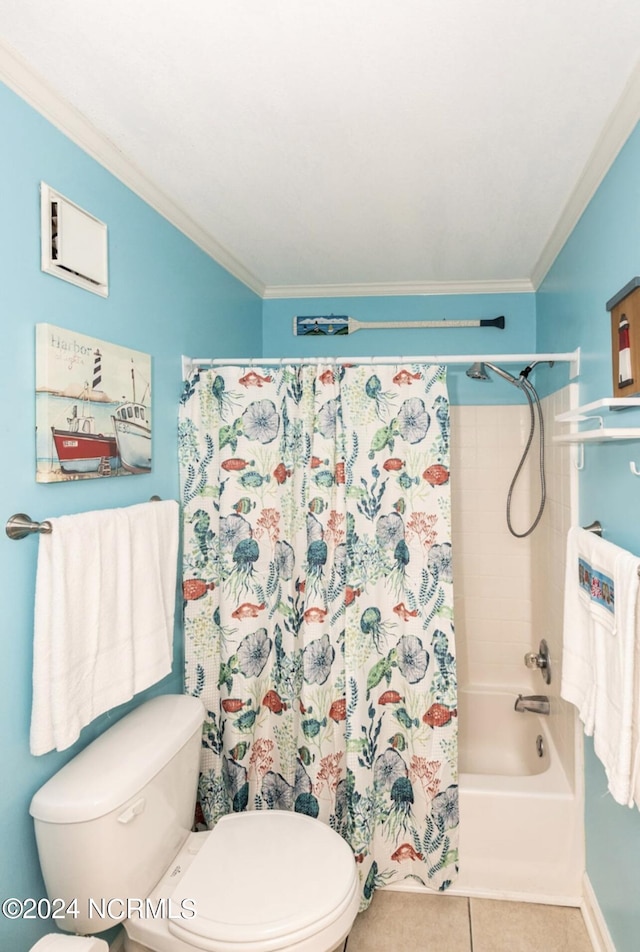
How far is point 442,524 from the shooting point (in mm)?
1987

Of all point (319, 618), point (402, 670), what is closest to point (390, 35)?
point (319, 618)

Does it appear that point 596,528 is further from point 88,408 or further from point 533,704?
point 88,408

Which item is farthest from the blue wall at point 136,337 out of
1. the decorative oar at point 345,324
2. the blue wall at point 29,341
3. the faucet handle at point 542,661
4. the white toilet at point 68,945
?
the faucet handle at point 542,661

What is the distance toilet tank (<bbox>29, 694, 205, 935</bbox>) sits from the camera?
1.31 metres

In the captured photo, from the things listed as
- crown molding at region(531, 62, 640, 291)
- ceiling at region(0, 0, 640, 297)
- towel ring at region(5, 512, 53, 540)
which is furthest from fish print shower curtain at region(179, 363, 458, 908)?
towel ring at region(5, 512, 53, 540)

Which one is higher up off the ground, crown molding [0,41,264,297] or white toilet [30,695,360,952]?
crown molding [0,41,264,297]

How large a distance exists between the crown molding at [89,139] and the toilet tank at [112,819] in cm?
156

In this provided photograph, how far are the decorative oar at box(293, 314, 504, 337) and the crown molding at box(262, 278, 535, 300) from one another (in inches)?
4.8

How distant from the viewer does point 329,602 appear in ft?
6.73

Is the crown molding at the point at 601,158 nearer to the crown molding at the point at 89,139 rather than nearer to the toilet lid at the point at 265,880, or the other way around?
the crown molding at the point at 89,139

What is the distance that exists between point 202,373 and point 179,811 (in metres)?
1.41

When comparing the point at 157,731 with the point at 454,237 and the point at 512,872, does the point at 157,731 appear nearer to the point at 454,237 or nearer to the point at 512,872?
the point at 512,872

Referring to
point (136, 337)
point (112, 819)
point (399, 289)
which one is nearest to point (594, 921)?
point (112, 819)

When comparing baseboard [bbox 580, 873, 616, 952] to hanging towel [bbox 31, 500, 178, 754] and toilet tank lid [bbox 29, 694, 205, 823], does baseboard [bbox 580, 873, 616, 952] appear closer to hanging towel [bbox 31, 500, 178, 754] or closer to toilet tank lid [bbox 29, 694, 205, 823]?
toilet tank lid [bbox 29, 694, 205, 823]
